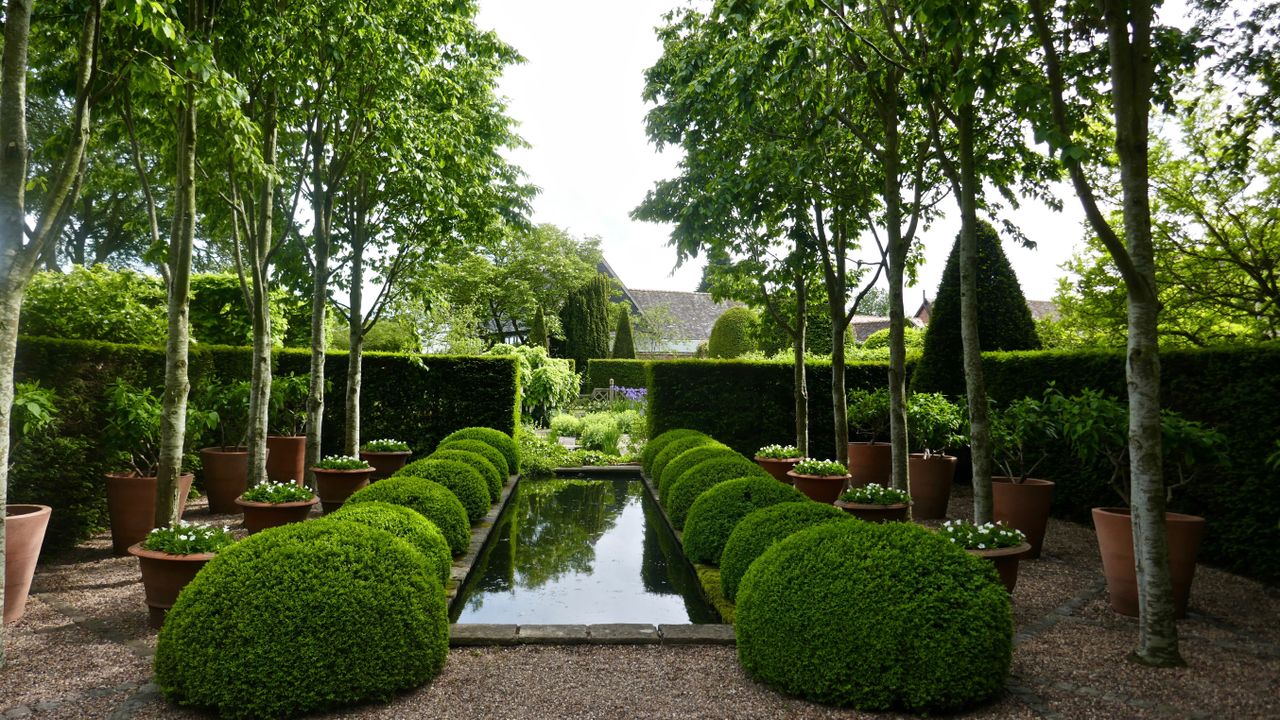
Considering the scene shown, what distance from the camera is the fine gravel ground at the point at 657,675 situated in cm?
352

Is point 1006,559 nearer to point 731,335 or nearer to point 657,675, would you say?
point 657,675

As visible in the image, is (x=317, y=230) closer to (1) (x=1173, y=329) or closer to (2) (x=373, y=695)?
(2) (x=373, y=695)

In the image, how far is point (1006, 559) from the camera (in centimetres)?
521

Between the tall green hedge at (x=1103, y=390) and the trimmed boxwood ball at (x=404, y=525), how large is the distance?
5.93 metres

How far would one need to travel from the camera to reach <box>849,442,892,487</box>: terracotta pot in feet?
35.5

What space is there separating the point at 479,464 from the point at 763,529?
4619mm

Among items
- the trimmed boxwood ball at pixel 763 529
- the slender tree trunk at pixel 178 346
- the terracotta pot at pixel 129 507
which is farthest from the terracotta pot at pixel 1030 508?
the terracotta pot at pixel 129 507

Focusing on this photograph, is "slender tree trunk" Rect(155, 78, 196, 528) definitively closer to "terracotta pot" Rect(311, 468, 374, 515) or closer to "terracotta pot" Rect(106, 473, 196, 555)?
"terracotta pot" Rect(106, 473, 196, 555)

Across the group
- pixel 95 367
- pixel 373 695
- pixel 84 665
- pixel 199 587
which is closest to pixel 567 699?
pixel 373 695

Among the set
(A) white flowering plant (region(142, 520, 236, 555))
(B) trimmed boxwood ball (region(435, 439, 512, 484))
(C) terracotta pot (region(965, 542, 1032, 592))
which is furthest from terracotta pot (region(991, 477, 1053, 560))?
(A) white flowering plant (region(142, 520, 236, 555))

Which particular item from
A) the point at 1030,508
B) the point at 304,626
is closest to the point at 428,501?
the point at 304,626

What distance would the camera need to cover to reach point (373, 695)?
358 cm

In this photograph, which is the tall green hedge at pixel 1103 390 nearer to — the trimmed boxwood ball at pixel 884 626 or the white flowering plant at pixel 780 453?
the white flowering plant at pixel 780 453

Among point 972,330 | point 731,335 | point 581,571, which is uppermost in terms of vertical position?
point 731,335
